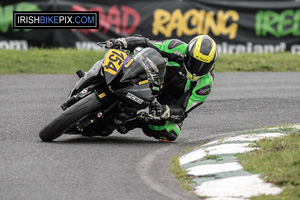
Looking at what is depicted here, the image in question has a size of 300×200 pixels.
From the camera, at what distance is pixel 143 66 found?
25.4ft

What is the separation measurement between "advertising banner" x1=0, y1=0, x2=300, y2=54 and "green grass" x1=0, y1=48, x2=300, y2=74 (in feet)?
1.19

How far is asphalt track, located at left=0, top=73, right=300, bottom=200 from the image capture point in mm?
5840

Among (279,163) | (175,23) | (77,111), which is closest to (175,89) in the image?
(77,111)

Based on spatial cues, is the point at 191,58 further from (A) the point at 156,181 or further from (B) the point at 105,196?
(B) the point at 105,196

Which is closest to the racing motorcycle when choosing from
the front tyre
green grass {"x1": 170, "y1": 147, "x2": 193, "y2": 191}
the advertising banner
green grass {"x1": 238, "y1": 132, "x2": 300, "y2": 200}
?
the front tyre

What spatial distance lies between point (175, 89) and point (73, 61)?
7.20m

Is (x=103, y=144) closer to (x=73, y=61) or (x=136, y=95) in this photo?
(x=136, y=95)

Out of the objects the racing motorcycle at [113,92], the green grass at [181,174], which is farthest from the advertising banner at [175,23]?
the green grass at [181,174]

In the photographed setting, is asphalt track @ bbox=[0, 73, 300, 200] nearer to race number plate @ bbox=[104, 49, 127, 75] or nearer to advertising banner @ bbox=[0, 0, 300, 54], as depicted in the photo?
race number plate @ bbox=[104, 49, 127, 75]

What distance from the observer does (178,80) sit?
868 centimetres

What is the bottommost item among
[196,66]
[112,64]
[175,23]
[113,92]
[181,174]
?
[175,23]

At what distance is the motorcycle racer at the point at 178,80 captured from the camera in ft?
26.6

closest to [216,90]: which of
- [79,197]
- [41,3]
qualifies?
[41,3]

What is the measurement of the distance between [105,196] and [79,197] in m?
0.22
